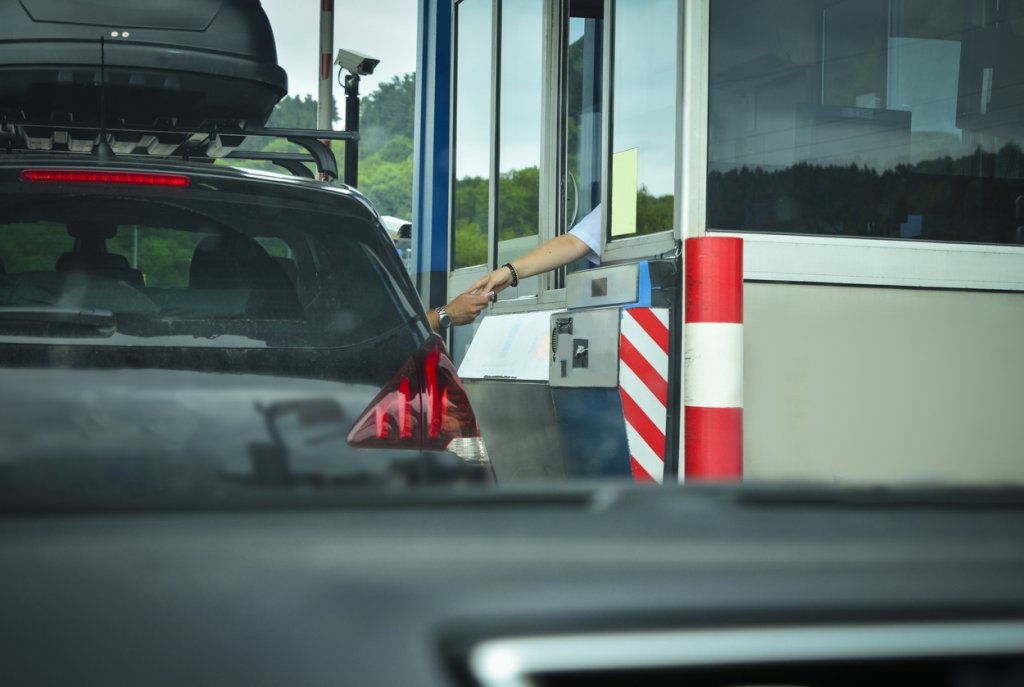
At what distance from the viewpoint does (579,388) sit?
559cm

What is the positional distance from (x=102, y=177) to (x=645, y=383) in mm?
2299

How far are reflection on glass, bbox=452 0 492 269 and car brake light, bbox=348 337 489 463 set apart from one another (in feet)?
15.0

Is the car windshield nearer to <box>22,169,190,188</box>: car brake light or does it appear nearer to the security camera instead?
<box>22,169,190,188</box>: car brake light

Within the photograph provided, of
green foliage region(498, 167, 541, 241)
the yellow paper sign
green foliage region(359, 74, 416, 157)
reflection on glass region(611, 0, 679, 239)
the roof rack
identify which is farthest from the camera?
green foliage region(359, 74, 416, 157)

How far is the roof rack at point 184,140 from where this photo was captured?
436 cm

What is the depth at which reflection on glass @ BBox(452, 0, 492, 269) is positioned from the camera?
26.8 ft

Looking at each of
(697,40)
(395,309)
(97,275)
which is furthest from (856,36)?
(97,275)

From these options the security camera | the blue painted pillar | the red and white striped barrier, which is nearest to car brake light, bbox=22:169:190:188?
the red and white striped barrier

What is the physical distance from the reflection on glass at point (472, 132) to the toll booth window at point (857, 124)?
315 cm

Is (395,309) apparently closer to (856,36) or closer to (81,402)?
(81,402)

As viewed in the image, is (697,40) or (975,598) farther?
(697,40)

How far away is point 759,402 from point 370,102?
7445mm

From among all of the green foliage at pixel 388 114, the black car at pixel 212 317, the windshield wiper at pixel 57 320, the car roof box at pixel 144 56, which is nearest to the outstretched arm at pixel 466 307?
the car roof box at pixel 144 56

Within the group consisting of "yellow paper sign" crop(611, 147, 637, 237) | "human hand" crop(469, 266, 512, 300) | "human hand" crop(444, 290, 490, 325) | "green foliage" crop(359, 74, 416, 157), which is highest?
"green foliage" crop(359, 74, 416, 157)
